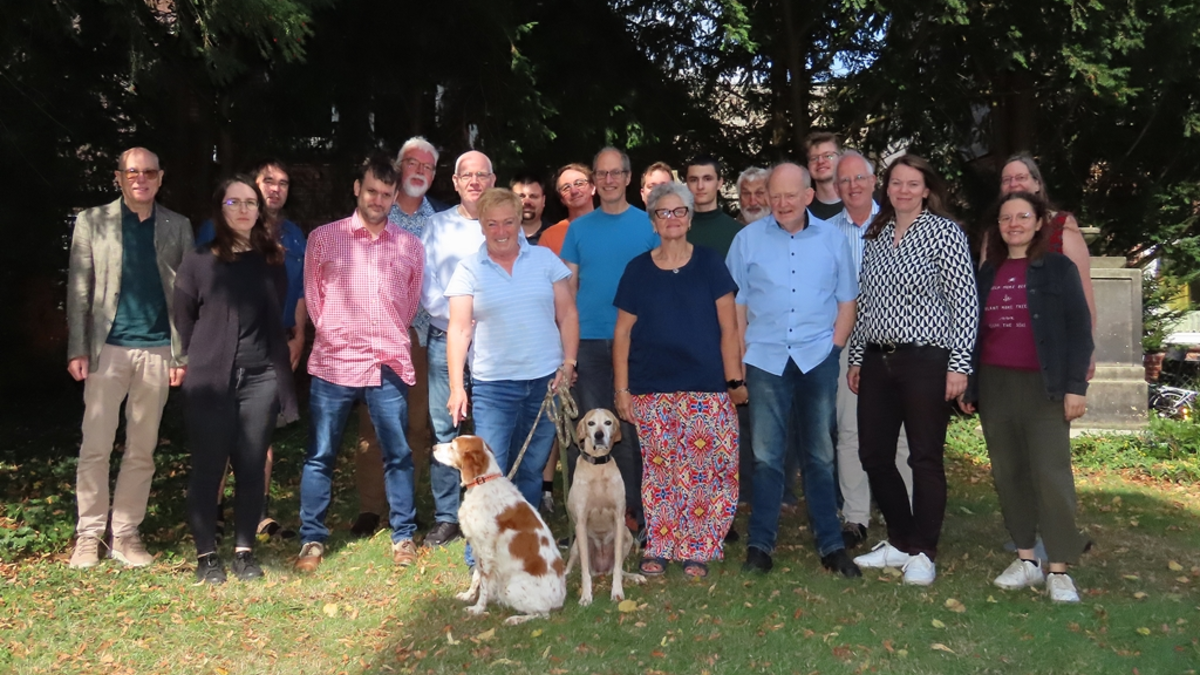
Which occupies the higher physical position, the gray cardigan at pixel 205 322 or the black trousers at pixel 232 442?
the gray cardigan at pixel 205 322

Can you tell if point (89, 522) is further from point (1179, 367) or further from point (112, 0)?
point (1179, 367)

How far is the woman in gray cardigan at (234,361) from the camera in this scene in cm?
521

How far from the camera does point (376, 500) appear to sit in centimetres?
650

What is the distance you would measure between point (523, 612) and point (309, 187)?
6292 mm

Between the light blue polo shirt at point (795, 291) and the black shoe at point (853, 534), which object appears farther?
the black shoe at point (853, 534)

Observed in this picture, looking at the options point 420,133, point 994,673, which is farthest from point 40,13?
point 994,673

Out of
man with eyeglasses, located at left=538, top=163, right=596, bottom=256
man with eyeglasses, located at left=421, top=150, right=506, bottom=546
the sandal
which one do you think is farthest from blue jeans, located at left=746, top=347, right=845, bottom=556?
man with eyeglasses, located at left=421, top=150, right=506, bottom=546

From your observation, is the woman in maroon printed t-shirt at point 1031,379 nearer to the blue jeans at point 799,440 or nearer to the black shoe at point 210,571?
the blue jeans at point 799,440

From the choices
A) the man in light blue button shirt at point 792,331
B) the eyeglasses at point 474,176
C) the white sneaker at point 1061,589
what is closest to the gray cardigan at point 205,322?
the eyeglasses at point 474,176

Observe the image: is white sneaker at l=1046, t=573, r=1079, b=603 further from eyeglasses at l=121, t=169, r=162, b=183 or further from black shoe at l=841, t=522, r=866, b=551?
eyeglasses at l=121, t=169, r=162, b=183

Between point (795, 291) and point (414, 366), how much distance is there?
2.42 metres

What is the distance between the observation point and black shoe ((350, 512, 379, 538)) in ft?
20.8

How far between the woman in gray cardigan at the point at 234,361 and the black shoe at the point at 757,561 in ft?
8.19

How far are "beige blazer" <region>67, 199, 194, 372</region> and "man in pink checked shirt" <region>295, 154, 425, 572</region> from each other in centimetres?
76
